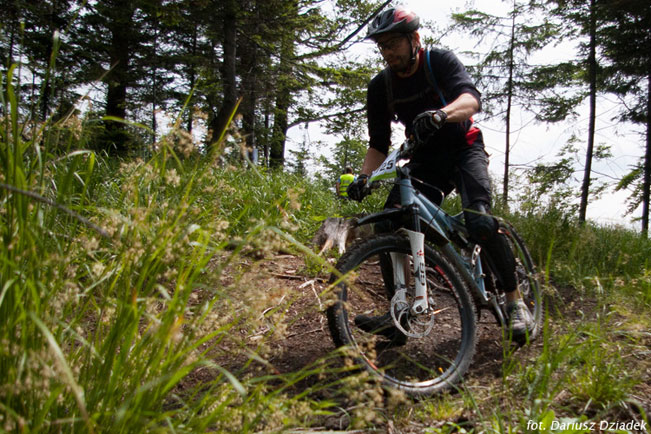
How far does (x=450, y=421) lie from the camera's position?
1.86 m

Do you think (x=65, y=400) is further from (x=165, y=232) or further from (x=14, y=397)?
(x=165, y=232)

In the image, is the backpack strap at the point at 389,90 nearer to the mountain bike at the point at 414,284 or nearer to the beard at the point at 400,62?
the beard at the point at 400,62

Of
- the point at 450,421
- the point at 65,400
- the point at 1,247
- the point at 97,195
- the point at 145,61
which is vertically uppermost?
the point at 145,61

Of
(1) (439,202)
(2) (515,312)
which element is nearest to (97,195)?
(1) (439,202)

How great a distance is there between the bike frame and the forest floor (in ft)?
1.29

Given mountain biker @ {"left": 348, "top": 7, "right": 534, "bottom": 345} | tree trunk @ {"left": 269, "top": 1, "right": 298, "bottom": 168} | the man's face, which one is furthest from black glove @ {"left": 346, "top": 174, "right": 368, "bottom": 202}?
tree trunk @ {"left": 269, "top": 1, "right": 298, "bottom": 168}

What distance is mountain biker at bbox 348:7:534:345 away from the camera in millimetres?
2680

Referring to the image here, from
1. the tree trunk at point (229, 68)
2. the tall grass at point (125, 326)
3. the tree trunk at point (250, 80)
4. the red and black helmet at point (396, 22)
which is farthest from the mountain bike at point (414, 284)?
the tree trunk at point (250, 80)

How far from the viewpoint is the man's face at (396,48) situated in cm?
280

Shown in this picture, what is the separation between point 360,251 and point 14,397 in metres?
1.64

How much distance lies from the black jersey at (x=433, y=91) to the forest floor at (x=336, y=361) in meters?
1.35

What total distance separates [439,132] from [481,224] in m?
0.78

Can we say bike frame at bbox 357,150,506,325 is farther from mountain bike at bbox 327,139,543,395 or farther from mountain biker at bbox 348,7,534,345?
mountain biker at bbox 348,7,534,345

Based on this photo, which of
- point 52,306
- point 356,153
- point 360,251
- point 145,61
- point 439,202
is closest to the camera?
point 52,306
